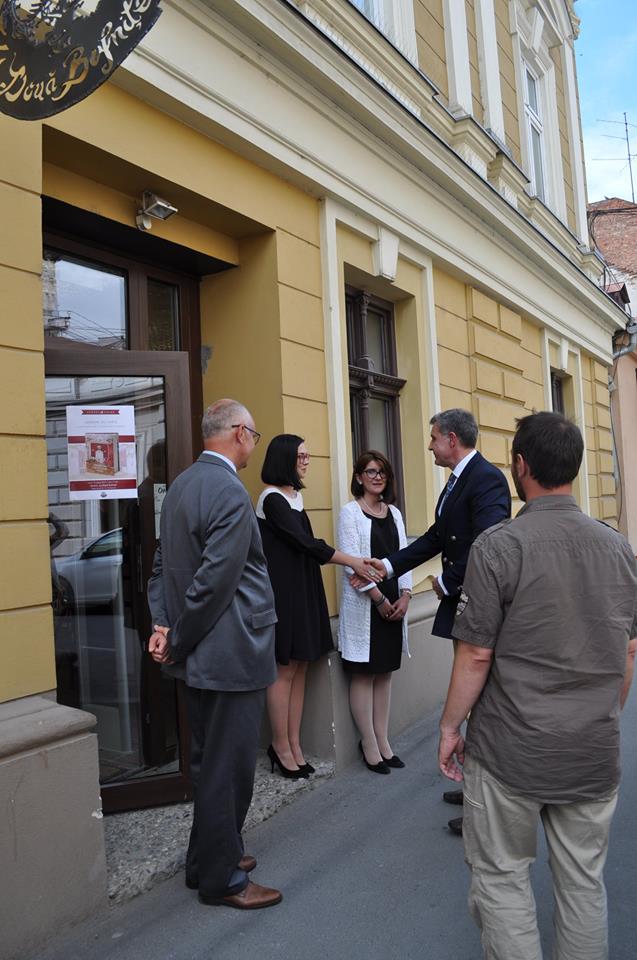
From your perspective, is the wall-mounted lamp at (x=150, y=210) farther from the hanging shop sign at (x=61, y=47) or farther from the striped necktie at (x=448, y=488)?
the striped necktie at (x=448, y=488)

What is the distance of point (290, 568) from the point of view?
4.22 meters

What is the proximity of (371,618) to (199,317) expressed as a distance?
2212 mm

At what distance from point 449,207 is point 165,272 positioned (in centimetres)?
318

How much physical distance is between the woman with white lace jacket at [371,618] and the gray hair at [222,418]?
1575mm

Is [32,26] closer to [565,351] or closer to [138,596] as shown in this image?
[138,596]

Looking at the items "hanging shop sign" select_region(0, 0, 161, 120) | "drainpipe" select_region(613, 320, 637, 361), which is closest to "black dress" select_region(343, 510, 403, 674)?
"hanging shop sign" select_region(0, 0, 161, 120)

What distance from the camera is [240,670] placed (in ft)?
9.49

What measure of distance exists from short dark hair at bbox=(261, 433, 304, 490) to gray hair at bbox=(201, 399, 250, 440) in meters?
1.01

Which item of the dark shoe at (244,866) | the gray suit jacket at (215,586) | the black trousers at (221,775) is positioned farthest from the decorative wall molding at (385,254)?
the dark shoe at (244,866)

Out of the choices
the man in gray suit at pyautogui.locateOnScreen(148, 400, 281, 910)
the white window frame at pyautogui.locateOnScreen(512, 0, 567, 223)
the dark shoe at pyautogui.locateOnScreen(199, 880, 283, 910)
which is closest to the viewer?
the man in gray suit at pyautogui.locateOnScreen(148, 400, 281, 910)

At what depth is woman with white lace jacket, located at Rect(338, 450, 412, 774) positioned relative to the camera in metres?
4.46

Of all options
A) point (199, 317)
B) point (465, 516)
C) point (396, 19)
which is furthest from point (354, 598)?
point (396, 19)

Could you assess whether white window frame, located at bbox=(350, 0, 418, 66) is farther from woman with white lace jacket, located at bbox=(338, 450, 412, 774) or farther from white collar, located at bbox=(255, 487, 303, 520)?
white collar, located at bbox=(255, 487, 303, 520)

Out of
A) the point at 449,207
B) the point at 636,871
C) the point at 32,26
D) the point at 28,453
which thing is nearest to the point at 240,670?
the point at 28,453
